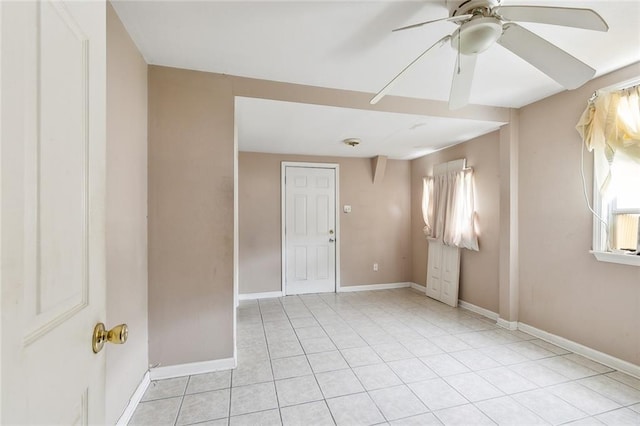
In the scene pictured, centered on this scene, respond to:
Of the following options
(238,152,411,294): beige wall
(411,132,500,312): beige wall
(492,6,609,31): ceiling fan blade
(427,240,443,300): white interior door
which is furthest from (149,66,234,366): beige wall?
(427,240,443,300): white interior door

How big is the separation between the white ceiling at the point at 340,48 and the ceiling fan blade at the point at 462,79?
1.02 feet

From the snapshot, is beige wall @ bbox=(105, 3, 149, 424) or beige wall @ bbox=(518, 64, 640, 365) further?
beige wall @ bbox=(518, 64, 640, 365)

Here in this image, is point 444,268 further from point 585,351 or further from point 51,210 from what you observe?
point 51,210

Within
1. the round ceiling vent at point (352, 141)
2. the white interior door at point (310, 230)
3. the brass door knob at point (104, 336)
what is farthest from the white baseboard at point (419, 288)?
the brass door knob at point (104, 336)

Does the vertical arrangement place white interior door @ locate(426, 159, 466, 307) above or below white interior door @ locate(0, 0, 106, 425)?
below

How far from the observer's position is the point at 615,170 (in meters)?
2.30

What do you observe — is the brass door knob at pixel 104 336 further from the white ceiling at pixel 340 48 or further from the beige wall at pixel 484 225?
the beige wall at pixel 484 225

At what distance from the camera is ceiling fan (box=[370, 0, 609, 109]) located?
1.28m

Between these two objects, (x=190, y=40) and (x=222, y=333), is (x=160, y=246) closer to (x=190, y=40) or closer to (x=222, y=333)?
(x=222, y=333)

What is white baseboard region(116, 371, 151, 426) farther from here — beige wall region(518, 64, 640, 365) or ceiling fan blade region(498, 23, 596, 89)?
beige wall region(518, 64, 640, 365)

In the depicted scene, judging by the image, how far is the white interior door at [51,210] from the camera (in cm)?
44

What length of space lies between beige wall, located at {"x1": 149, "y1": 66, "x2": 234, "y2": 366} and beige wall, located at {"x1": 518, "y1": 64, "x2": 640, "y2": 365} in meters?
3.04

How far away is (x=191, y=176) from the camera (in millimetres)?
2309

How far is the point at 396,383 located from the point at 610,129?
2.59 metres
